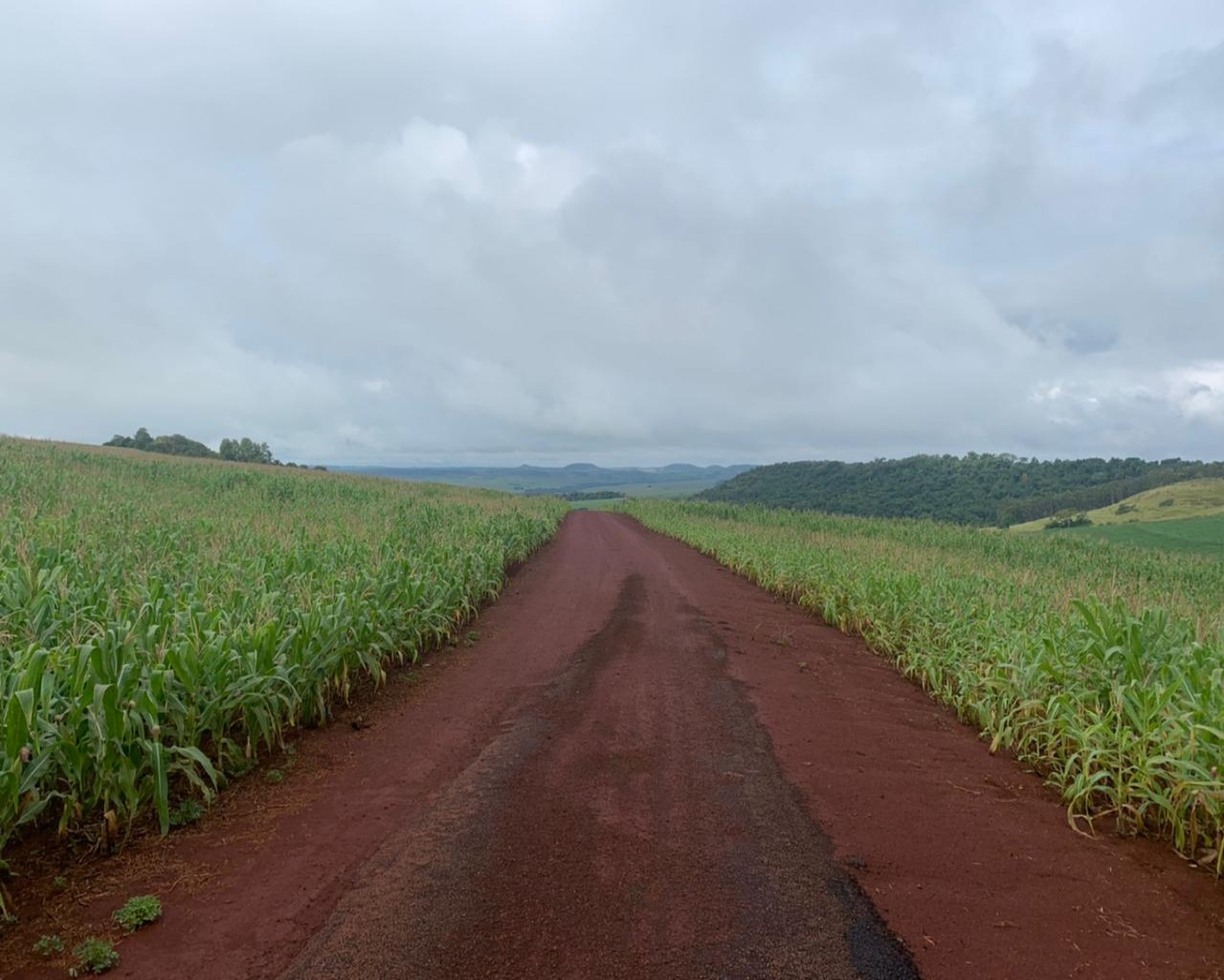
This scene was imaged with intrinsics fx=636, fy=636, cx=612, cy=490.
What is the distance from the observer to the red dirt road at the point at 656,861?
9.27 ft

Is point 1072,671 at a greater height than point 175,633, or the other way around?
point 175,633

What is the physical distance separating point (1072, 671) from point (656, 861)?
4272mm

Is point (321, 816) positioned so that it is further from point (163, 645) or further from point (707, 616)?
point (707, 616)

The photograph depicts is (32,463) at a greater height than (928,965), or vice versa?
(32,463)

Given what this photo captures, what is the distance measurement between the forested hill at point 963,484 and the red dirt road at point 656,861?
50.1 m

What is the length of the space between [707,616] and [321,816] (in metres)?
7.14

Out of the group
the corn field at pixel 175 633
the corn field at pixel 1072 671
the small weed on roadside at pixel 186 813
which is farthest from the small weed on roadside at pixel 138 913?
the corn field at pixel 1072 671

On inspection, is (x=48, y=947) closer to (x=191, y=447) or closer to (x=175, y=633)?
(x=175, y=633)

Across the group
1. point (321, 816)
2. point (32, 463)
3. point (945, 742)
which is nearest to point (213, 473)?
point (32, 463)

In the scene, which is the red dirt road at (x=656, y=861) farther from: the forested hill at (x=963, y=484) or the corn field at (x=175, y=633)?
the forested hill at (x=963, y=484)

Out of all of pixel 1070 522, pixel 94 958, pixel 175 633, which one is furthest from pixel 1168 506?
pixel 94 958

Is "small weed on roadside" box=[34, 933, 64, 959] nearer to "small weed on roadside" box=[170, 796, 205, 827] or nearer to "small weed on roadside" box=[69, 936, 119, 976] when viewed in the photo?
"small weed on roadside" box=[69, 936, 119, 976]

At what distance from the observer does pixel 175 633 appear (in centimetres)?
485

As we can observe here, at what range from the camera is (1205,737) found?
13.6ft
